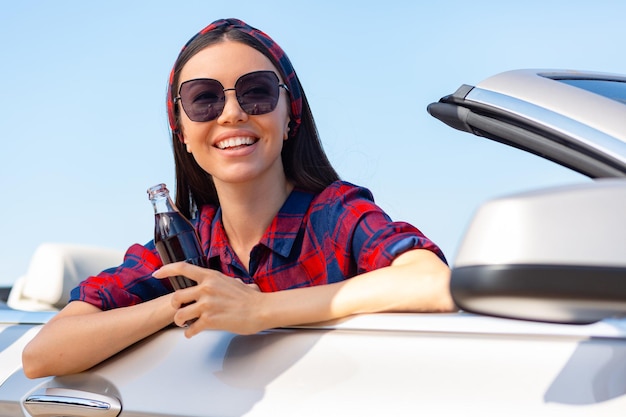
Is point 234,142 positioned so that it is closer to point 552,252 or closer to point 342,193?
point 342,193

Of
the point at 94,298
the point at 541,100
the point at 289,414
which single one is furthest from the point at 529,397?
the point at 94,298

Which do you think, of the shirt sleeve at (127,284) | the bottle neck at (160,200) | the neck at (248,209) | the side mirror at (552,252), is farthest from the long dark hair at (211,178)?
the side mirror at (552,252)

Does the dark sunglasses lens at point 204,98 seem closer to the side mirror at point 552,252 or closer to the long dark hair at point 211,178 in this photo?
the long dark hair at point 211,178

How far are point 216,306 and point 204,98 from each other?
27.4 inches

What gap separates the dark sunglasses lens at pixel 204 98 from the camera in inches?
85.2

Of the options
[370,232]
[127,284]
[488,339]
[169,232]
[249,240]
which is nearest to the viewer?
[488,339]

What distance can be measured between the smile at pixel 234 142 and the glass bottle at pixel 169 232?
0.99ft

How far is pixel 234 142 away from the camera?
7.23ft

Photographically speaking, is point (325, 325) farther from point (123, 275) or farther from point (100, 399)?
point (123, 275)

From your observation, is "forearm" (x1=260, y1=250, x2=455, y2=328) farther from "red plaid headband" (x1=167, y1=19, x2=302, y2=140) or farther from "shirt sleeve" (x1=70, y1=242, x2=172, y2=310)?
"red plaid headband" (x1=167, y1=19, x2=302, y2=140)

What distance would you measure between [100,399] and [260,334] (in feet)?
1.10

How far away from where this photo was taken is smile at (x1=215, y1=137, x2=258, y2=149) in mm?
2205

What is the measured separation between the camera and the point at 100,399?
1.65 m

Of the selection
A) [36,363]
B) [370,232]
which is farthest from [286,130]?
[36,363]
